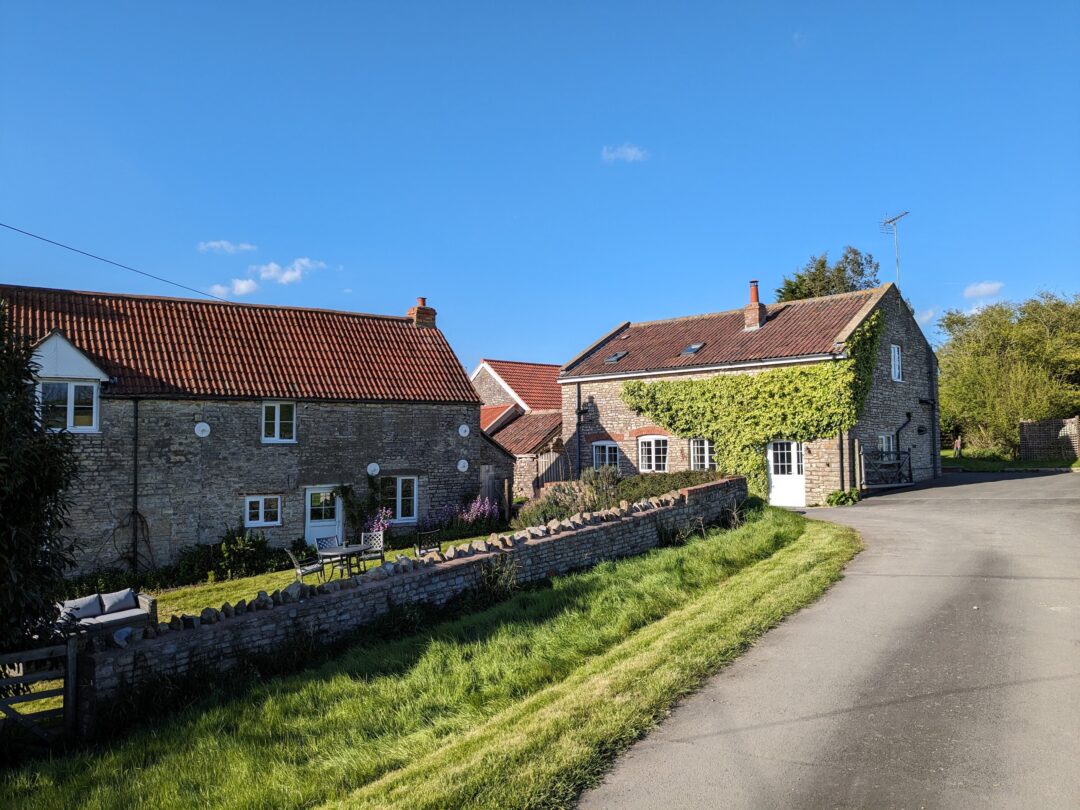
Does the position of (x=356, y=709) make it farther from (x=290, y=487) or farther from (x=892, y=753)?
(x=290, y=487)

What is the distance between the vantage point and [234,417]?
2031 centimetres

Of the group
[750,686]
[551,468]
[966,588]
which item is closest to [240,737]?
[750,686]

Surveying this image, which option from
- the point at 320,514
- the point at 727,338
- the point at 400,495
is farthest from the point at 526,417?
the point at 320,514

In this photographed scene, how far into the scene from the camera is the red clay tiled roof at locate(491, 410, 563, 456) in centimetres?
3039

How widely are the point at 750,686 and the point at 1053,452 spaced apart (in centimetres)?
3736

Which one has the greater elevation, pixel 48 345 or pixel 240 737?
pixel 48 345

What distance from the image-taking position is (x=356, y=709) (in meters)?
7.33

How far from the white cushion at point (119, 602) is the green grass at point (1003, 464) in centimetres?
3415

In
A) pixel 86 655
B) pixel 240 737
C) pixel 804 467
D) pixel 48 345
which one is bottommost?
pixel 240 737

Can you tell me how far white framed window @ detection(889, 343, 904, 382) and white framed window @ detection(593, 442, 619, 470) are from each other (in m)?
10.9

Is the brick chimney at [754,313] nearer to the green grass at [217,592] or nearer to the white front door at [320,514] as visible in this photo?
the green grass at [217,592]

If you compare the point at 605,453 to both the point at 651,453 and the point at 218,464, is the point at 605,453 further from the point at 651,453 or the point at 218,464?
the point at 218,464

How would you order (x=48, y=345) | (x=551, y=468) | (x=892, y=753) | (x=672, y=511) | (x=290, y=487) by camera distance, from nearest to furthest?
(x=892, y=753)
(x=672, y=511)
(x=48, y=345)
(x=290, y=487)
(x=551, y=468)

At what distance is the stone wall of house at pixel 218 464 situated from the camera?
60.4ft
